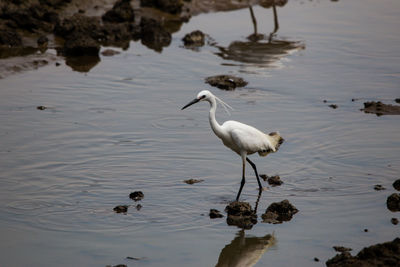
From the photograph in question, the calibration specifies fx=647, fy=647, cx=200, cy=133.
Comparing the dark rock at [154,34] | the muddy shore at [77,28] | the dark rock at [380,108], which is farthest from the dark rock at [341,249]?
the dark rock at [154,34]

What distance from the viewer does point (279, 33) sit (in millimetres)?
21125

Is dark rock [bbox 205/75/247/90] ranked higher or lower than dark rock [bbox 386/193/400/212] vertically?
higher

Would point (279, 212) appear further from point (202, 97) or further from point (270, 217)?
point (202, 97)

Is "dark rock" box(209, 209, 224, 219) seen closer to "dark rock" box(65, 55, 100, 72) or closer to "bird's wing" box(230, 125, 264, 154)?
"bird's wing" box(230, 125, 264, 154)

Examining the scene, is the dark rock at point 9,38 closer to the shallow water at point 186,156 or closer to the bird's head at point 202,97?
the shallow water at point 186,156

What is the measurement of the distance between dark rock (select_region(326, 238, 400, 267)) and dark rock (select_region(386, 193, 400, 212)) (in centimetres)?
202

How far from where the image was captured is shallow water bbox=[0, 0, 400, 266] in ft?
27.0

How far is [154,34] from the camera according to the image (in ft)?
64.9

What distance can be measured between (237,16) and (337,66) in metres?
7.40

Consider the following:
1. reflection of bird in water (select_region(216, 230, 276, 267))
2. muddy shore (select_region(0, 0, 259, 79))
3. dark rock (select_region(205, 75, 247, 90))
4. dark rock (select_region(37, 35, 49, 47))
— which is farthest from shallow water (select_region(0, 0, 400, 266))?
dark rock (select_region(37, 35, 49, 47))

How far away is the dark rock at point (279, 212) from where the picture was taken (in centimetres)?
887

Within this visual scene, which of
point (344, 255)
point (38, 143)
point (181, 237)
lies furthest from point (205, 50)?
point (344, 255)

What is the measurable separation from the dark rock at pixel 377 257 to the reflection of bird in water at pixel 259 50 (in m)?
10.8

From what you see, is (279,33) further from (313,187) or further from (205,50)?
(313,187)
